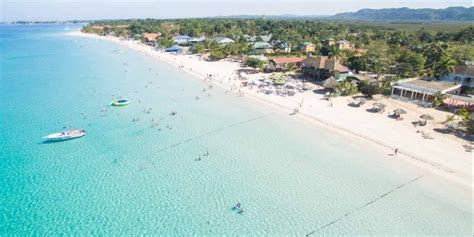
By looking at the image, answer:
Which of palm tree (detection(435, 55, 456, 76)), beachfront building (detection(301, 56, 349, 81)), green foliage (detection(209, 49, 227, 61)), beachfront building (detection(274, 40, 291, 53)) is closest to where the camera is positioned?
palm tree (detection(435, 55, 456, 76))

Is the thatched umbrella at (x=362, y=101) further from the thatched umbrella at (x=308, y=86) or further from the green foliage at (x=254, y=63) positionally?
the green foliage at (x=254, y=63)

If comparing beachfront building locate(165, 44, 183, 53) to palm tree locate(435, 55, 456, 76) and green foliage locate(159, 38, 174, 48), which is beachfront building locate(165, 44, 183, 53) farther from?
palm tree locate(435, 55, 456, 76)

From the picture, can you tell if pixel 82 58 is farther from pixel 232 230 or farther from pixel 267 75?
pixel 232 230

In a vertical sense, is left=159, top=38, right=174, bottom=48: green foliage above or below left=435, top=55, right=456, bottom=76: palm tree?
below

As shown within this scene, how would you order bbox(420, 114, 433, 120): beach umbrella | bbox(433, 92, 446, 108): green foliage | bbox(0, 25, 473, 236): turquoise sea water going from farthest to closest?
bbox(433, 92, 446, 108): green foliage, bbox(420, 114, 433, 120): beach umbrella, bbox(0, 25, 473, 236): turquoise sea water

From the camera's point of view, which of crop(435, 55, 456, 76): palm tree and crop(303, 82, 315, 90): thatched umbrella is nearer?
crop(435, 55, 456, 76): palm tree

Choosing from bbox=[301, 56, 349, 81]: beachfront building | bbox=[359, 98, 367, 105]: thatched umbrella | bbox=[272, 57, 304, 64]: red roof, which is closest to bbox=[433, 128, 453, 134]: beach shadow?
bbox=[359, 98, 367, 105]: thatched umbrella

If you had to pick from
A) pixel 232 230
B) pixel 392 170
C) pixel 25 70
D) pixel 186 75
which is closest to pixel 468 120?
pixel 392 170
